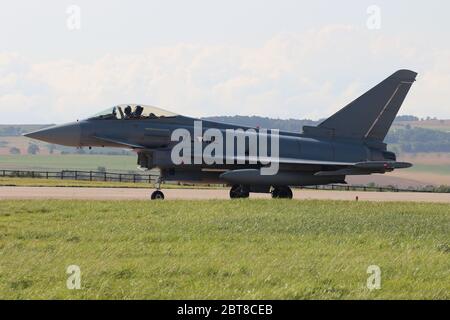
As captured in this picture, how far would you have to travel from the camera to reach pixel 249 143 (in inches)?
1206

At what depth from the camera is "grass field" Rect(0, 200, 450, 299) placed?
37.3 feet

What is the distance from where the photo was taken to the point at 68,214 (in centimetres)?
2106

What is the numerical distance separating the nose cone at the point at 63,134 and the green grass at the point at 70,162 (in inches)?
3986

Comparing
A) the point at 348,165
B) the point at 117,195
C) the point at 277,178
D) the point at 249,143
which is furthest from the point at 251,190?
the point at 117,195

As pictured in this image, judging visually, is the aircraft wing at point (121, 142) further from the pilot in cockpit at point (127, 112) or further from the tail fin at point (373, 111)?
the tail fin at point (373, 111)

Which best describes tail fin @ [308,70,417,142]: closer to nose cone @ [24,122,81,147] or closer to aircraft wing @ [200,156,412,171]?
aircraft wing @ [200,156,412,171]

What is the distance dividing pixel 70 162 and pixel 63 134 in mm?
121800

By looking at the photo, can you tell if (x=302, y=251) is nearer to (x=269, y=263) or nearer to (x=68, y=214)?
(x=269, y=263)

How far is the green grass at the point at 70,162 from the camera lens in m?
136

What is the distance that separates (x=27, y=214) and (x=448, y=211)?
12063mm

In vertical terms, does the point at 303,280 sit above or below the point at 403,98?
below

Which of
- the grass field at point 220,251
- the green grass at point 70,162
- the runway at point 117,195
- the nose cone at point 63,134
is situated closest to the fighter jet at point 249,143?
the nose cone at point 63,134
